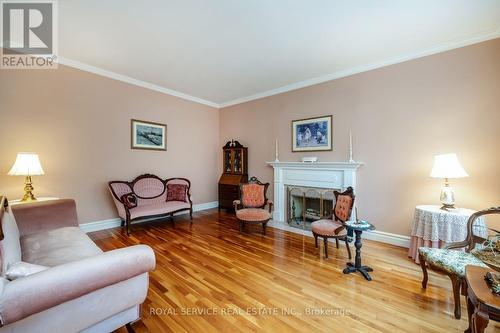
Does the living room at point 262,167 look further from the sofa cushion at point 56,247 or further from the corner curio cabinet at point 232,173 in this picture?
the corner curio cabinet at point 232,173

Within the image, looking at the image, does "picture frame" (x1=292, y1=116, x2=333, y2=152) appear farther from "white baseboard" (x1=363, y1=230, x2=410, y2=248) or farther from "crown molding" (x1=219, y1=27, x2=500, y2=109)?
"white baseboard" (x1=363, y1=230, x2=410, y2=248)

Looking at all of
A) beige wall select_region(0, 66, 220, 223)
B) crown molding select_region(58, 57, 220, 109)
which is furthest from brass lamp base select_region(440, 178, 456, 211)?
crown molding select_region(58, 57, 220, 109)

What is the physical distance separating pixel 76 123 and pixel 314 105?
4445mm

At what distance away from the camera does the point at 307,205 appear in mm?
4387

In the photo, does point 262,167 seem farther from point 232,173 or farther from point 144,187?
point 144,187

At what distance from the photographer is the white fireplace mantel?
3.74 metres

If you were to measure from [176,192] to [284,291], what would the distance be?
10.9 feet

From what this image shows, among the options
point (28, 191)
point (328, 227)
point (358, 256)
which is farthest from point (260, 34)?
point (28, 191)

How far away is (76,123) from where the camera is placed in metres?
3.74

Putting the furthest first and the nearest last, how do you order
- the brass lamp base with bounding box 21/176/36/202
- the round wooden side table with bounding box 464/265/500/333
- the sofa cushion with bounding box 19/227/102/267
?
the brass lamp base with bounding box 21/176/36/202 → the sofa cushion with bounding box 19/227/102/267 → the round wooden side table with bounding box 464/265/500/333

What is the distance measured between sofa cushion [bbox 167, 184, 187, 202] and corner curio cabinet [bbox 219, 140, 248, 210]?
3.33ft

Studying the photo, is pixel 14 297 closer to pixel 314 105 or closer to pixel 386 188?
pixel 386 188

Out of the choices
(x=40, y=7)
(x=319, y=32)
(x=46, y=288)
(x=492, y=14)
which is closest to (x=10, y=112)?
(x=40, y=7)

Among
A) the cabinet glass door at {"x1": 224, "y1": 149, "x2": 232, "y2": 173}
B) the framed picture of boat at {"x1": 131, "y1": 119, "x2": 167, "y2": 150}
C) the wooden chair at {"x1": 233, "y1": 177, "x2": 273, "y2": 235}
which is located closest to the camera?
the wooden chair at {"x1": 233, "y1": 177, "x2": 273, "y2": 235}
